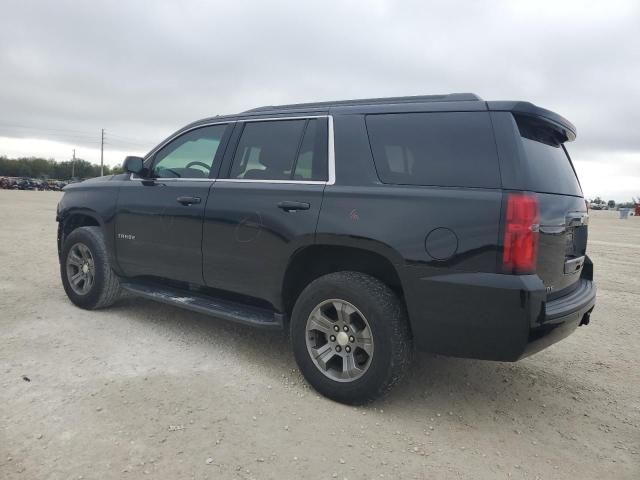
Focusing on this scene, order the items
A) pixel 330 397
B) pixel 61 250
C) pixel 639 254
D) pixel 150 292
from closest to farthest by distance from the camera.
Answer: pixel 330 397 < pixel 150 292 < pixel 61 250 < pixel 639 254

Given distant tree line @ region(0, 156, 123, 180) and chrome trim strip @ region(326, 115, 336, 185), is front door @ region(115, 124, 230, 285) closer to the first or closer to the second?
chrome trim strip @ region(326, 115, 336, 185)

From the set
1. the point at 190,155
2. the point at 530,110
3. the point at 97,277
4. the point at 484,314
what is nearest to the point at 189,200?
the point at 190,155

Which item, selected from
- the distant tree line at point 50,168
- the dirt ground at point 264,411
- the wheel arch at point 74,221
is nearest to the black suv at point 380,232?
the dirt ground at point 264,411

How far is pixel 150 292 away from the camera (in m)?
4.13

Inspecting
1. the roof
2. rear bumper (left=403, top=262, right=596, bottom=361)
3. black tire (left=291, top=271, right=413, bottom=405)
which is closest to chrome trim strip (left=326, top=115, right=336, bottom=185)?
the roof

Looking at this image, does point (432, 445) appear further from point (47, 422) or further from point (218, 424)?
point (47, 422)

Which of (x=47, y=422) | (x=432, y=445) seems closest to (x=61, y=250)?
(x=47, y=422)

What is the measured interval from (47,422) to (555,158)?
11.2 ft

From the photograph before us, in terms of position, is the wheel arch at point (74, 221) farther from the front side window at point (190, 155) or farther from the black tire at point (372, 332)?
the black tire at point (372, 332)

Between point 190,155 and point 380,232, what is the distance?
2148mm

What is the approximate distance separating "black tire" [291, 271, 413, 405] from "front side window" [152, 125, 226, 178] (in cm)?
155

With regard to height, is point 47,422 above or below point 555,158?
below

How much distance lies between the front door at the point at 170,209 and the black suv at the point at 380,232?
18 millimetres

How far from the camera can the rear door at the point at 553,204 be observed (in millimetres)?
2637
